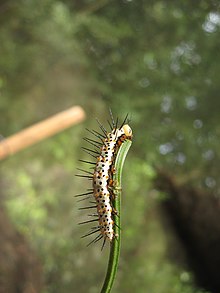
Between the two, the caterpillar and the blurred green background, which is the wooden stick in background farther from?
the caterpillar

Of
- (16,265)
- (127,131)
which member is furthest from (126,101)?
(127,131)

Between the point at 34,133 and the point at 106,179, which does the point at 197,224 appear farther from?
the point at 106,179

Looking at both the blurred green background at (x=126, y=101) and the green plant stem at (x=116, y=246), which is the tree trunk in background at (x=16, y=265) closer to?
the blurred green background at (x=126, y=101)

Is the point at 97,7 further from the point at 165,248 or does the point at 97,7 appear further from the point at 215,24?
the point at 165,248

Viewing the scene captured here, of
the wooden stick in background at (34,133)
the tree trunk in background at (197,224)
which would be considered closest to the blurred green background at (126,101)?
the tree trunk in background at (197,224)

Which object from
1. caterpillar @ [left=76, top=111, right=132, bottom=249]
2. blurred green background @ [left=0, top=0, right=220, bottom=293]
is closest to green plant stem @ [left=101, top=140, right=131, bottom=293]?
caterpillar @ [left=76, top=111, right=132, bottom=249]

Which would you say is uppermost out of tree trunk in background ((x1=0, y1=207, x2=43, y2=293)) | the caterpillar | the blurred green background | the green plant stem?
the blurred green background
